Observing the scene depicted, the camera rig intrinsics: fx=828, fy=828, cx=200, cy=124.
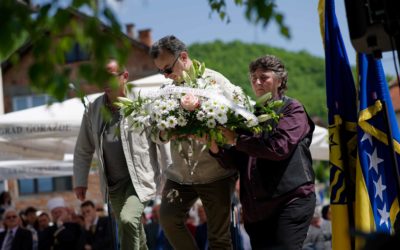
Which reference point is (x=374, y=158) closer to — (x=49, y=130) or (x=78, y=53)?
(x=49, y=130)

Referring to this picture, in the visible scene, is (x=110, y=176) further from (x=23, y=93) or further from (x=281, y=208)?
(x=23, y=93)

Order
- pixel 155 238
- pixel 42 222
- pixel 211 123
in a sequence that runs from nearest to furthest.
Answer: pixel 211 123
pixel 155 238
pixel 42 222

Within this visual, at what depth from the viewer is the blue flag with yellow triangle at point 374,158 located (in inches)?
239

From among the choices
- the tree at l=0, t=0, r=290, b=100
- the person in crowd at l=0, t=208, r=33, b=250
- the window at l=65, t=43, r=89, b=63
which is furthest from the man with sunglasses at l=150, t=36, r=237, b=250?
the person in crowd at l=0, t=208, r=33, b=250

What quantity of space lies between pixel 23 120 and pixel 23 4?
8.98 metres

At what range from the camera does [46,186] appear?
47.0m

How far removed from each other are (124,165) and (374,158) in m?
2.20

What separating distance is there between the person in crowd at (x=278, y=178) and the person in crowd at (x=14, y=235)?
879 cm

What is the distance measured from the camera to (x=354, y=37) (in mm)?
4234

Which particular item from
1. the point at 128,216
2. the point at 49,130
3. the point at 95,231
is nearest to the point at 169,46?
the point at 128,216

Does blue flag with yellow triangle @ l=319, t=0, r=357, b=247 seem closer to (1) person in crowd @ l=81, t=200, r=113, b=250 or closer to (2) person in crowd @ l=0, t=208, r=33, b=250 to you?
(1) person in crowd @ l=81, t=200, r=113, b=250

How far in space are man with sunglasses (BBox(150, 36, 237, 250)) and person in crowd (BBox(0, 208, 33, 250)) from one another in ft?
26.9

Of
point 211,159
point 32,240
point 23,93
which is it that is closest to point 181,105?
point 211,159

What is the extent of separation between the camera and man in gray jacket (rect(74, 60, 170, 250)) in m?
6.85
